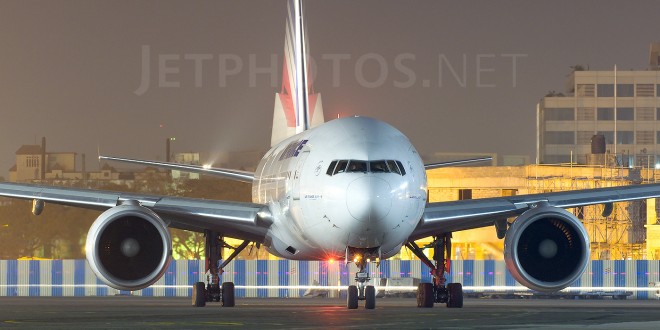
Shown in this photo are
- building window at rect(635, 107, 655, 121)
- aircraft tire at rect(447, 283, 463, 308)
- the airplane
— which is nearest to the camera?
the airplane

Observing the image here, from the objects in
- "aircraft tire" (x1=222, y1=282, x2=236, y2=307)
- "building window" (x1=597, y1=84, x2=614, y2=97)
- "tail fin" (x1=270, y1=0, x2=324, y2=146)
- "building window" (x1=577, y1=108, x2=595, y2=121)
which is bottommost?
"aircraft tire" (x1=222, y1=282, x2=236, y2=307)

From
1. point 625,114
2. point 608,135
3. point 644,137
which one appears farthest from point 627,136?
point 625,114

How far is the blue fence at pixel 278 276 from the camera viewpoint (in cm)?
6581

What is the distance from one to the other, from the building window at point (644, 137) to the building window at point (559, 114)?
933cm

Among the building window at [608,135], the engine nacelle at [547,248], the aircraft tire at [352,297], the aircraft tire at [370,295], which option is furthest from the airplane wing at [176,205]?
the building window at [608,135]

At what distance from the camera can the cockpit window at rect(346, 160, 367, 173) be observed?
30.9 meters

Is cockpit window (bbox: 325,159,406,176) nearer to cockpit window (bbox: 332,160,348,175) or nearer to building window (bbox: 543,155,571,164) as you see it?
cockpit window (bbox: 332,160,348,175)

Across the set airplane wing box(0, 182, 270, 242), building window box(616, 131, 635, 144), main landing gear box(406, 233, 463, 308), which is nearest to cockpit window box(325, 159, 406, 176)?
airplane wing box(0, 182, 270, 242)

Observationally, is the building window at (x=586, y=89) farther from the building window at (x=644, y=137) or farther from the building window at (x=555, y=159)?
the building window at (x=644, y=137)

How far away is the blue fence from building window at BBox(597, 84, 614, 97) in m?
105

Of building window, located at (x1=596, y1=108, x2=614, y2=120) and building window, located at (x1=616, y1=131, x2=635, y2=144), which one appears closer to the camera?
building window, located at (x1=596, y1=108, x2=614, y2=120)

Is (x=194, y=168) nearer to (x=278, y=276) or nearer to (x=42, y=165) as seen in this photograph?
(x=278, y=276)

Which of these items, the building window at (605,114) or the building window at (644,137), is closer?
the building window at (605,114)

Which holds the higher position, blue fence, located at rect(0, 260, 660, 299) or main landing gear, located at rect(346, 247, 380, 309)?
main landing gear, located at rect(346, 247, 380, 309)
